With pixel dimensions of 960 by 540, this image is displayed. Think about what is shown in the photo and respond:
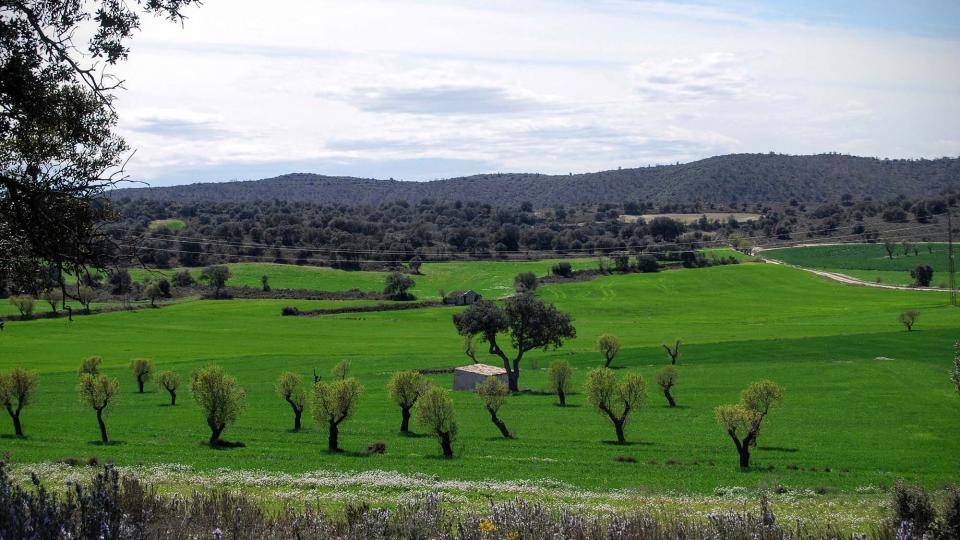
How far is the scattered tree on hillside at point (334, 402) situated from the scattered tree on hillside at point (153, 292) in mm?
87959

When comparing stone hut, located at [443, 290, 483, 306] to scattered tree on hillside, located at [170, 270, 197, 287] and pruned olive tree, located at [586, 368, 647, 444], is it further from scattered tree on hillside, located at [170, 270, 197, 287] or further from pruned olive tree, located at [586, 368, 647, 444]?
pruned olive tree, located at [586, 368, 647, 444]

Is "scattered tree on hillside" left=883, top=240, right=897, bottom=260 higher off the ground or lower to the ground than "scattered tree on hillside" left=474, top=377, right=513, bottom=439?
higher

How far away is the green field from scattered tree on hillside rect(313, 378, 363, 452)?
13156 centimetres

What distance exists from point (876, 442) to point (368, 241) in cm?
14910

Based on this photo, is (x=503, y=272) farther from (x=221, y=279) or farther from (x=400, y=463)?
(x=400, y=463)

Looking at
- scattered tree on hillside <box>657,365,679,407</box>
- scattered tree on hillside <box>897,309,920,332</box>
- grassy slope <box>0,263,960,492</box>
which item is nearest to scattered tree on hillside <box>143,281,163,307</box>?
grassy slope <box>0,263,960,492</box>

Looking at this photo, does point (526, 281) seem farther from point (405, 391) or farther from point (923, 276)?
point (405, 391)

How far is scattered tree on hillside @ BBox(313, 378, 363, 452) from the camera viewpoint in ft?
160

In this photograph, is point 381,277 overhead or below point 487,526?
below

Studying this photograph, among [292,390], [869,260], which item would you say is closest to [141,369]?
[292,390]

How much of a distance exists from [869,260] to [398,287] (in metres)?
102

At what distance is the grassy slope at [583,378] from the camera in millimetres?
42312

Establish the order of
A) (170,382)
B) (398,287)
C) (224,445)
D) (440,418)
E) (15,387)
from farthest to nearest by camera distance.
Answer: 1. (398,287)
2. (170,382)
3. (15,387)
4. (224,445)
5. (440,418)

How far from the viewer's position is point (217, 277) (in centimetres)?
14112
